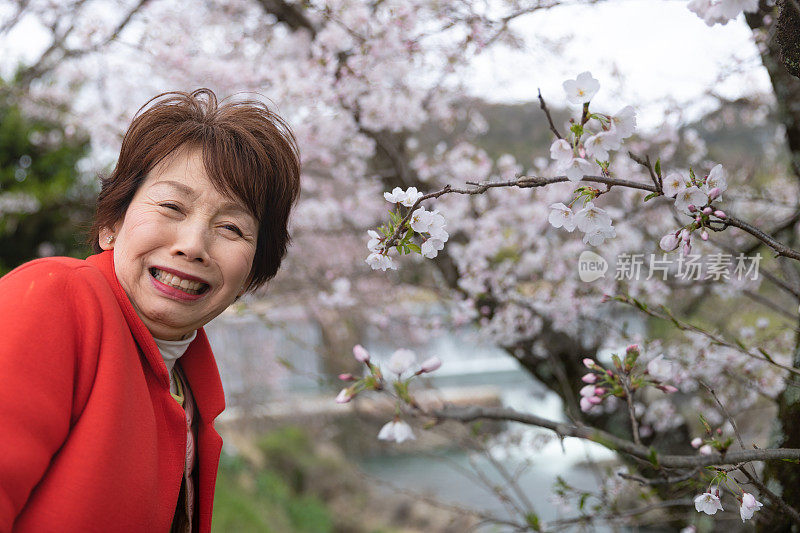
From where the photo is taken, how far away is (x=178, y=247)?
3.97ft

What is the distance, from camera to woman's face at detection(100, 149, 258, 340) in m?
1.21

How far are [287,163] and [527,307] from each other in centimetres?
182

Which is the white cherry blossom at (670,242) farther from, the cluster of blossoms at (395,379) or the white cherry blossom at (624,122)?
the cluster of blossoms at (395,379)

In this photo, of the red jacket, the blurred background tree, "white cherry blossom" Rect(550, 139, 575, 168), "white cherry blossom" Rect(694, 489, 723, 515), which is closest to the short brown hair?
the red jacket

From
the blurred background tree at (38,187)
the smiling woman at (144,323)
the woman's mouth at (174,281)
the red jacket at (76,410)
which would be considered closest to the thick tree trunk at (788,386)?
the smiling woman at (144,323)

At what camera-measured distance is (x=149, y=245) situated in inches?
47.8

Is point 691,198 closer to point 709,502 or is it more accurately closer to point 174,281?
point 709,502

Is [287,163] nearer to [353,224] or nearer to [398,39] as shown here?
[398,39]

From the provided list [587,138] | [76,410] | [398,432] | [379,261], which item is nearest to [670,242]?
[587,138]

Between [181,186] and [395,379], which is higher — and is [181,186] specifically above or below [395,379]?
above

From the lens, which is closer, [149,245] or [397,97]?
[149,245]

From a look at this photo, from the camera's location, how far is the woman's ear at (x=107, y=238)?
4.37 ft

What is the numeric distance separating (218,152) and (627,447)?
106cm

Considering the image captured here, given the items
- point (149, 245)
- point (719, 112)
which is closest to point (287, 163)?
point (149, 245)
